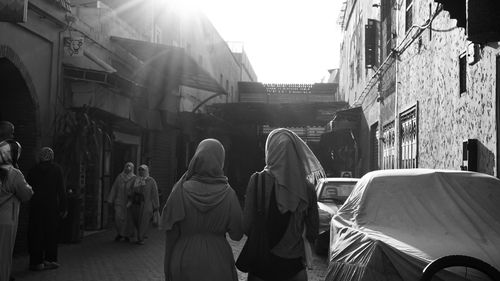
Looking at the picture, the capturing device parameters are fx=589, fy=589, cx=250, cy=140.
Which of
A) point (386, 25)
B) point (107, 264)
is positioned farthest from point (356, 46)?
point (107, 264)

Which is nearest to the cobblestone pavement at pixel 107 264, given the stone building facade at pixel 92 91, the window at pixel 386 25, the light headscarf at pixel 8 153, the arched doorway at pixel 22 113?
the stone building facade at pixel 92 91

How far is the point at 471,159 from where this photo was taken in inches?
340

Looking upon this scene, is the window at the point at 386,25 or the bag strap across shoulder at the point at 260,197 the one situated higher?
the window at the point at 386,25

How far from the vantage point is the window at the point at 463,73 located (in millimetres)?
9226

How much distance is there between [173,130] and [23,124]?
1008 cm

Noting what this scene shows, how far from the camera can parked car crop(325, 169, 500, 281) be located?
418 centimetres

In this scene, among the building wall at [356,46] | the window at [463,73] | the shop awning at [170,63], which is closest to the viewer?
the window at [463,73]

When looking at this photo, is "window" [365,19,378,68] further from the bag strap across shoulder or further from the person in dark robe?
the bag strap across shoulder

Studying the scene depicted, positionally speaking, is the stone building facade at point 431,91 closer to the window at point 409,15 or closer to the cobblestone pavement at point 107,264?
the window at point 409,15

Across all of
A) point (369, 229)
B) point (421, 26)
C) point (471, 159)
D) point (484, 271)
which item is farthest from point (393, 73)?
point (484, 271)

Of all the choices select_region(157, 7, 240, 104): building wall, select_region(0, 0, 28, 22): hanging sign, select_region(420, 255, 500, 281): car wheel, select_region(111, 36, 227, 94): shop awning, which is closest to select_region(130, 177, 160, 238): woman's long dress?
select_region(111, 36, 227, 94): shop awning

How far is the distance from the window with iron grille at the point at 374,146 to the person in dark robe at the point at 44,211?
12.4 meters

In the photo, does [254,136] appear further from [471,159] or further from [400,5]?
[471,159]

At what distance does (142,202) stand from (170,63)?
534cm
